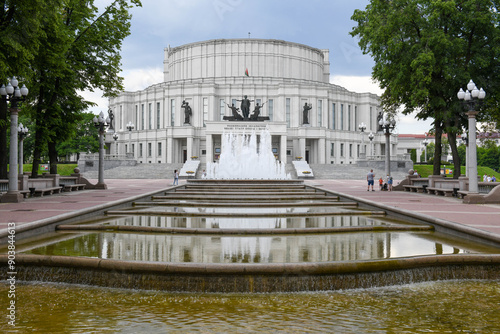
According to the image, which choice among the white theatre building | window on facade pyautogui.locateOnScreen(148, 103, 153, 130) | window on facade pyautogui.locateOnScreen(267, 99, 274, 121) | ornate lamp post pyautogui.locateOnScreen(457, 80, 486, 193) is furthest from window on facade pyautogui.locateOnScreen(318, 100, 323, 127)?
ornate lamp post pyautogui.locateOnScreen(457, 80, 486, 193)

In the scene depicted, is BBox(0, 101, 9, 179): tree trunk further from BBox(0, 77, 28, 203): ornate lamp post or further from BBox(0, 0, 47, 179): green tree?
BBox(0, 0, 47, 179): green tree

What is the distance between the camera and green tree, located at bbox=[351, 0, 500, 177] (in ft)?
74.6

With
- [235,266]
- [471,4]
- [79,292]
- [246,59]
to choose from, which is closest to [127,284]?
[79,292]

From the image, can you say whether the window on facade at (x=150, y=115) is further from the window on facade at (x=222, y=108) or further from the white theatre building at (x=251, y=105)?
the window on facade at (x=222, y=108)

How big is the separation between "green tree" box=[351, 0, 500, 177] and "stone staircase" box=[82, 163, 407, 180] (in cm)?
2303

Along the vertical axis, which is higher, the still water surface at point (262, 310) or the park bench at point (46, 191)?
the park bench at point (46, 191)

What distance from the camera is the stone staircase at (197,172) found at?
159 ft

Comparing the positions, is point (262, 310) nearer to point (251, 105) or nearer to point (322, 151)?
point (322, 151)

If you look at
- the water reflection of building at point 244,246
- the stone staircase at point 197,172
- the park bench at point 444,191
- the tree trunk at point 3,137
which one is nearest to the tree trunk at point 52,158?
the tree trunk at point 3,137

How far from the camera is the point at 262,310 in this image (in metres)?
5.79

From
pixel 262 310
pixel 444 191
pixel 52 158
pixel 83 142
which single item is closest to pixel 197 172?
pixel 52 158

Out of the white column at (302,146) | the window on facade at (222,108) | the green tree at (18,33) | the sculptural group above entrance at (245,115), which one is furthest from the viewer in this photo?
the window on facade at (222,108)

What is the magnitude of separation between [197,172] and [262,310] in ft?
143

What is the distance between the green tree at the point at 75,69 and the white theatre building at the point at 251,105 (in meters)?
37.3
